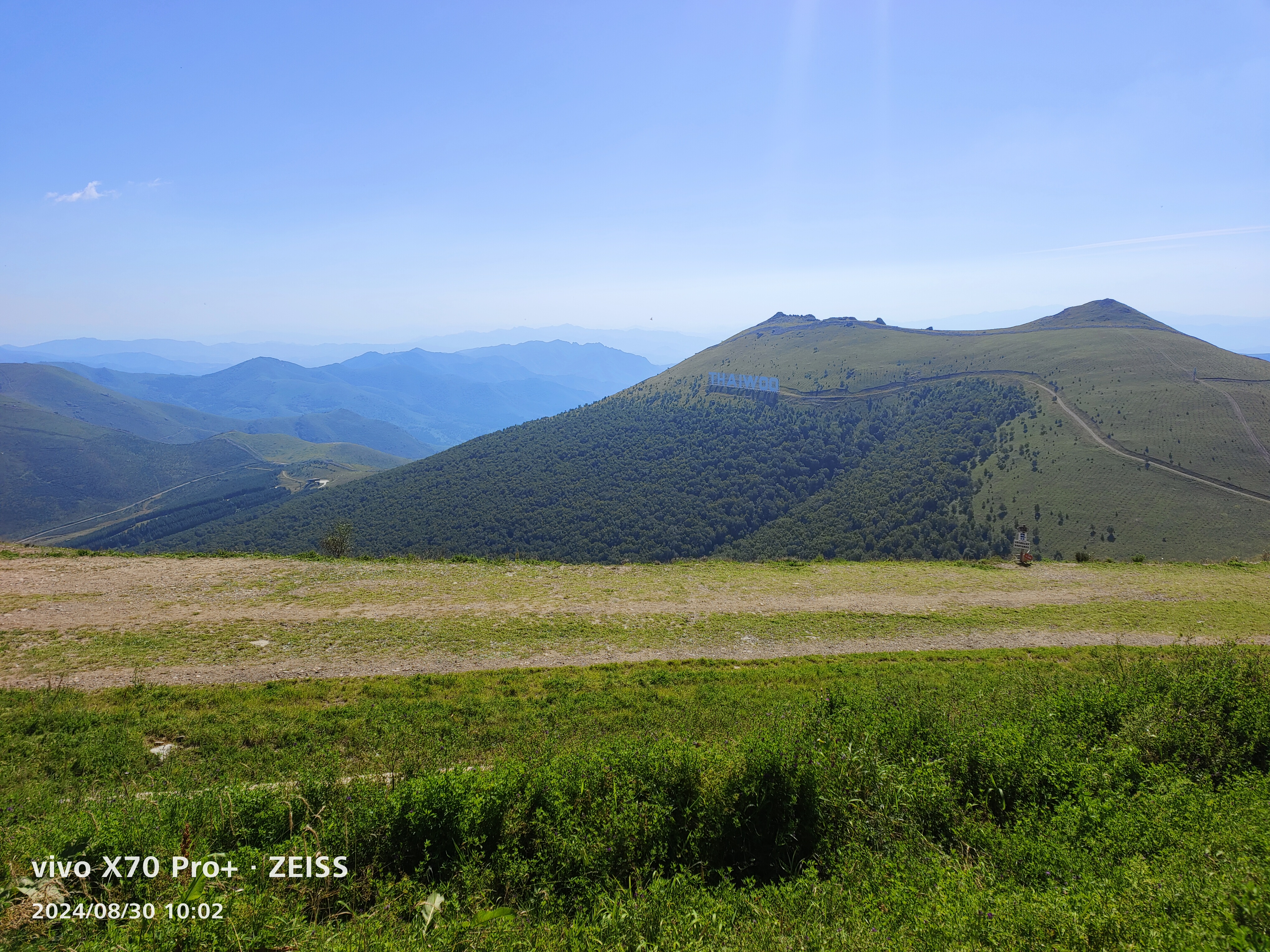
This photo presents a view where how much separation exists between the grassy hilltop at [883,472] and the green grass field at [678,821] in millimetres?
46754

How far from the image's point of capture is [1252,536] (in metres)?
45.8

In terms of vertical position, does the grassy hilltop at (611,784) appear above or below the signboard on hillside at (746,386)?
below

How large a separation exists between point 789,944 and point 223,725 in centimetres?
793

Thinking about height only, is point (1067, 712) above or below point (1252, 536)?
above

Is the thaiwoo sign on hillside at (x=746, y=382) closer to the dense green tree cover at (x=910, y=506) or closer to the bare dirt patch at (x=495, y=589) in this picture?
the dense green tree cover at (x=910, y=506)

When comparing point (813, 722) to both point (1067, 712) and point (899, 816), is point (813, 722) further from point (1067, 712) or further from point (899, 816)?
point (1067, 712)

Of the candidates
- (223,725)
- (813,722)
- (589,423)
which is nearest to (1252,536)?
(813,722)

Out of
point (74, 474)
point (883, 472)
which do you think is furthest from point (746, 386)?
point (74, 474)

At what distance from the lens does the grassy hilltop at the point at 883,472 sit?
55438mm

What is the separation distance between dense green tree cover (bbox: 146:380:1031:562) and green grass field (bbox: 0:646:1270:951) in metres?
50.5
